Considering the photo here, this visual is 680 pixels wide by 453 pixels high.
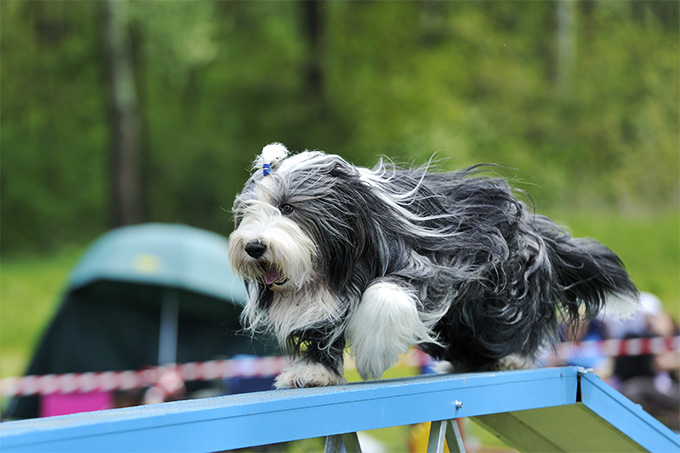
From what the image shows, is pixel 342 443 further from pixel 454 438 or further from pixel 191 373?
pixel 191 373

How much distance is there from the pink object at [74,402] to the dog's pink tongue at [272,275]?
4.20 metres

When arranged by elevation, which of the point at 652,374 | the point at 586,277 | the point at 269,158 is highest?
the point at 269,158

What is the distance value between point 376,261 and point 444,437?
60cm

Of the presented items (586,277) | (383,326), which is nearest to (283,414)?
(383,326)

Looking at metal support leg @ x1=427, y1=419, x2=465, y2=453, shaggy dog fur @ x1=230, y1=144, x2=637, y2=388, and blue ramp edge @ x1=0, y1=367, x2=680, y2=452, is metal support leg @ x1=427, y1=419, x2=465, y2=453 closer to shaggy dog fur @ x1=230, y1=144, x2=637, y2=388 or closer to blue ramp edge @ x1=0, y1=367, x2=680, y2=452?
blue ramp edge @ x1=0, y1=367, x2=680, y2=452

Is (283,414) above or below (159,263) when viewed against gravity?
below

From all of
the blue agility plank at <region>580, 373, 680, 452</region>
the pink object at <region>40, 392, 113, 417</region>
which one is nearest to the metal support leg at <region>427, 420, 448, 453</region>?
the blue agility plank at <region>580, 373, 680, 452</region>

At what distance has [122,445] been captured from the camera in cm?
157

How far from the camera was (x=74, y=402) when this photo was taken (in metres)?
6.15

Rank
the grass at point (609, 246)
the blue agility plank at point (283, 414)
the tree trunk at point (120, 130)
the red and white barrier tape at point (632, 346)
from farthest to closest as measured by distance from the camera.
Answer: the tree trunk at point (120, 130), the grass at point (609, 246), the red and white barrier tape at point (632, 346), the blue agility plank at point (283, 414)

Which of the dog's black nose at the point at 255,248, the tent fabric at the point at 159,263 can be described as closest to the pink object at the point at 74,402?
the tent fabric at the point at 159,263

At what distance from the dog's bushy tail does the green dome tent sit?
386cm

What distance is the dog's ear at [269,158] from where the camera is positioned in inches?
99.1

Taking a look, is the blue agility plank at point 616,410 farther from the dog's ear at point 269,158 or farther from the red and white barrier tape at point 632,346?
the red and white barrier tape at point 632,346
